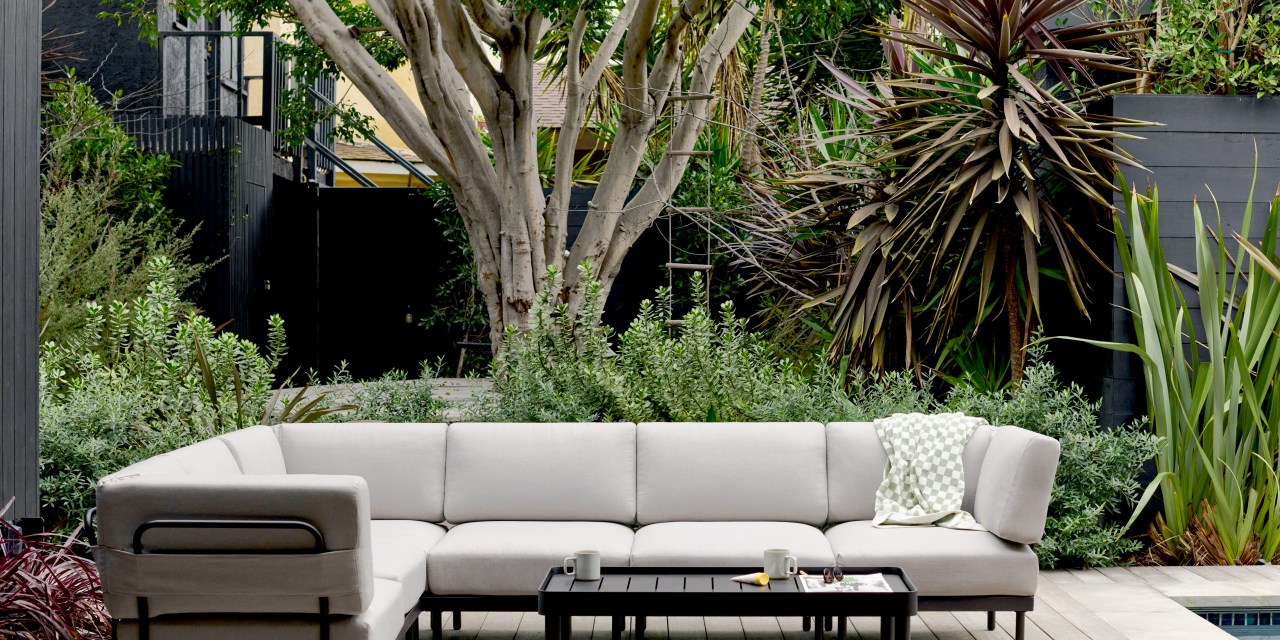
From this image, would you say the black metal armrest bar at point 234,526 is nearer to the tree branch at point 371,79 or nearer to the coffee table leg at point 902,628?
the coffee table leg at point 902,628

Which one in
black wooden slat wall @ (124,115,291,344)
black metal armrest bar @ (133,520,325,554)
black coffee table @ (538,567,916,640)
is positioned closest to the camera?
black metal armrest bar @ (133,520,325,554)

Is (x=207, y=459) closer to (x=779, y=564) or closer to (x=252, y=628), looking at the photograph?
(x=252, y=628)

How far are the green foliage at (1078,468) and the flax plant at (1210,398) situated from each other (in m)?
0.14

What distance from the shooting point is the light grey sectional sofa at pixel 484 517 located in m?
2.87

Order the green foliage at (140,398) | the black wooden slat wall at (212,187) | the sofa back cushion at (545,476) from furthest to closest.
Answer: the black wooden slat wall at (212,187) < the green foliage at (140,398) < the sofa back cushion at (545,476)

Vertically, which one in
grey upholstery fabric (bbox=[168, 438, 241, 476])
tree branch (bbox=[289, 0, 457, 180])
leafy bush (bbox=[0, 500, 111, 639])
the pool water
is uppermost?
tree branch (bbox=[289, 0, 457, 180])

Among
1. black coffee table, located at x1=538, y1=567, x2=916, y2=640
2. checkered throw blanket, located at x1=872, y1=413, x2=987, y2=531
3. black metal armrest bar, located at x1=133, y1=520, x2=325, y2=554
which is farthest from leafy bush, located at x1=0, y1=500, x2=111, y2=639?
checkered throw blanket, located at x1=872, y1=413, x2=987, y2=531

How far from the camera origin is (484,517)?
409 cm

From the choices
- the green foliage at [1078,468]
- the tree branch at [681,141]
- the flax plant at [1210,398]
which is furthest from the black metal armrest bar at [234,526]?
the tree branch at [681,141]

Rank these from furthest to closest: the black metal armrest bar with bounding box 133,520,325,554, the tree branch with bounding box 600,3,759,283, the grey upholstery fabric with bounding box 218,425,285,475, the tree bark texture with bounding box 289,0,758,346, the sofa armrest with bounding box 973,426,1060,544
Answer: the tree branch with bounding box 600,3,759,283, the tree bark texture with bounding box 289,0,758,346, the grey upholstery fabric with bounding box 218,425,285,475, the sofa armrest with bounding box 973,426,1060,544, the black metal armrest bar with bounding box 133,520,325,554

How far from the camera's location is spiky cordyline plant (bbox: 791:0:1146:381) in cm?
476

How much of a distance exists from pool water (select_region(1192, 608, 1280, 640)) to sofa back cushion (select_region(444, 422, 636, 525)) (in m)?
2.21

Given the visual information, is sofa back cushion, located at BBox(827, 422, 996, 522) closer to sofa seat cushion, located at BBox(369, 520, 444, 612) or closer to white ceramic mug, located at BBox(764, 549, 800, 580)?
white ceramic mug, located at BBox(764, 549, 800, 580)

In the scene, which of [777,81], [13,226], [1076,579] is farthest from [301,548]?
[777,81]
